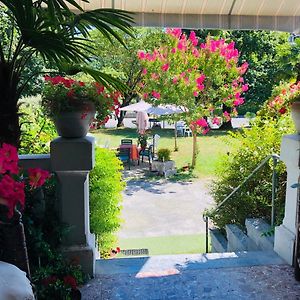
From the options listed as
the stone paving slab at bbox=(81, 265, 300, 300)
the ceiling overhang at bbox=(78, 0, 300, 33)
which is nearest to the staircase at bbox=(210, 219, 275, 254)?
the stone paving slab at bbox=(81, 265, 300, 300)

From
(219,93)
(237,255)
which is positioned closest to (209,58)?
(219,93)

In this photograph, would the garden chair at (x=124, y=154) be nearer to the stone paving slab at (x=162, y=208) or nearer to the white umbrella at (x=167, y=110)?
the stone paving slab at (x=162, y=208)

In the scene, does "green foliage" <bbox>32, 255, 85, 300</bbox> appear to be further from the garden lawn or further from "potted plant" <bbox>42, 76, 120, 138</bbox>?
the garden lawn

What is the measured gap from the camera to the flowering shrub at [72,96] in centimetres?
306

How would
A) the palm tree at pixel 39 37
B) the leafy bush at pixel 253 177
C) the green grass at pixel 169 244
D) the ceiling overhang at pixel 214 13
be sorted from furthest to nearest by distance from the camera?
the green grass at pixel 169 244 → the leafy bush at pixel 253 177 → the ceiling overhang at pixel 214 13 → the palm tree at pixel 39 37

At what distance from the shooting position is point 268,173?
4992 mm

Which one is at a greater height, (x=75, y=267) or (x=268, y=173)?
(x=268, y=173)

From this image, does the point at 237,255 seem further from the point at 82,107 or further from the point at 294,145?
the point at 82,107

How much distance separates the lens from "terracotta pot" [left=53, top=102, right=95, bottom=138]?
309cm

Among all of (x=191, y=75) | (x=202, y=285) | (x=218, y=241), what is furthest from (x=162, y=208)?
(x=202, y=285)

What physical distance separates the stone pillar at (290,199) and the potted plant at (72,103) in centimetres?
165

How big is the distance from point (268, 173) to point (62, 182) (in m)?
2.82

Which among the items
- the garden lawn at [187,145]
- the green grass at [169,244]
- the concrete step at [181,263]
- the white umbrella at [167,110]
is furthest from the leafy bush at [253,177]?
the white umbrella at [167,110]

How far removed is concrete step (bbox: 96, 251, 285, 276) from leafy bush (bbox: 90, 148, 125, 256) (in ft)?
1.81
